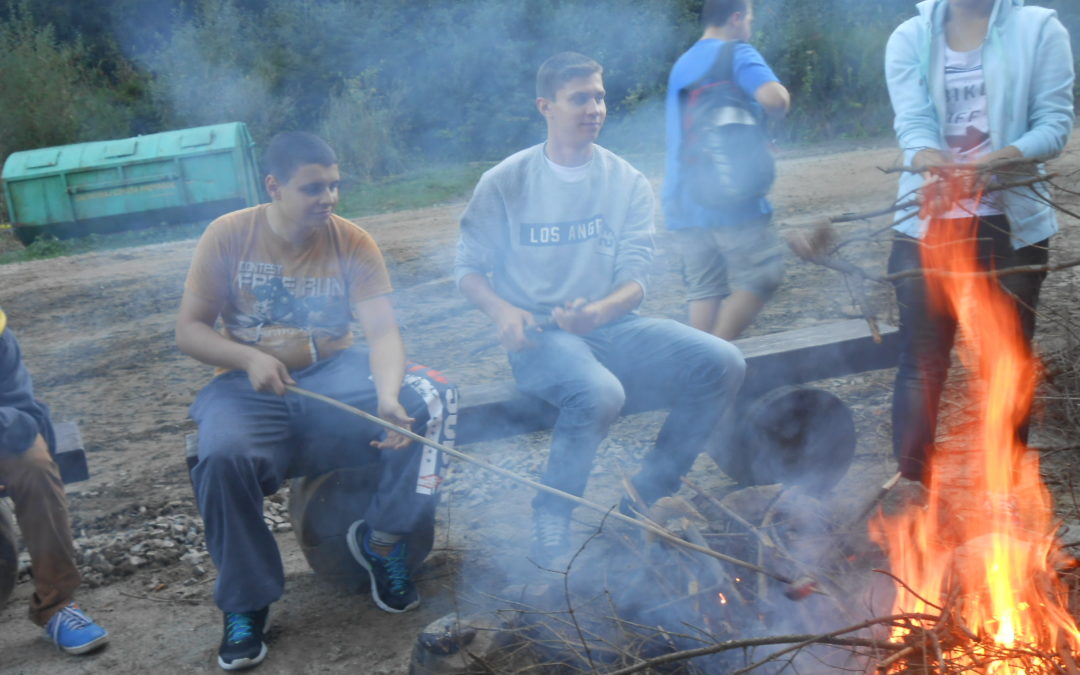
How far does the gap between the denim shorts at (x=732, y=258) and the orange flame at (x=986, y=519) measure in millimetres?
861

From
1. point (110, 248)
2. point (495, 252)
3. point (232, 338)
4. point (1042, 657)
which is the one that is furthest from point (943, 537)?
point (110, 248)

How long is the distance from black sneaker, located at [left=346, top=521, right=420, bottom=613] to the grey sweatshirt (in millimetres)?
928

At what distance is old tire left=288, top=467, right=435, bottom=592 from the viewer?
Result: 3039 mm

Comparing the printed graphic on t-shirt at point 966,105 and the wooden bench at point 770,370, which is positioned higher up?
the printed graphic on t-shirt at point 966,105

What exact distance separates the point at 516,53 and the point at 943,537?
26.8 feet

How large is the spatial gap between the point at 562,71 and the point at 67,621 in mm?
2241

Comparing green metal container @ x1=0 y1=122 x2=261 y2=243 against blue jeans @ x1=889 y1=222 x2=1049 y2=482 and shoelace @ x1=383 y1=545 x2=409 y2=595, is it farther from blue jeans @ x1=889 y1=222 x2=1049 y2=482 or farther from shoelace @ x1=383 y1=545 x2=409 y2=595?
blue jeans @ x1=889 y1=222 x2=1049 y2=482

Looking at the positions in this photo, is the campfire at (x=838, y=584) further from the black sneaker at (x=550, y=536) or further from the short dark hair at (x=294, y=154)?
the short dark hair at (x=294, y=154)

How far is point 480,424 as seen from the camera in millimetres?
3199

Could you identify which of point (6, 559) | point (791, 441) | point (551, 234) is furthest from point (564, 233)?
point (6, 559)

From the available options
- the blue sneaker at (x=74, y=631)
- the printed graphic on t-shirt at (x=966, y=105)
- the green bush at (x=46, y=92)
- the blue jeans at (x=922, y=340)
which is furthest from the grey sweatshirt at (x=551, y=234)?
the green bush at (x=46, y=92)

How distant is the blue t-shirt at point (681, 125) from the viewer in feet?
12.0

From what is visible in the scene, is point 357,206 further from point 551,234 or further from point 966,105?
point 966,105

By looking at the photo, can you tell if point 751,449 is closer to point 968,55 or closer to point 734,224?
point 734,224
